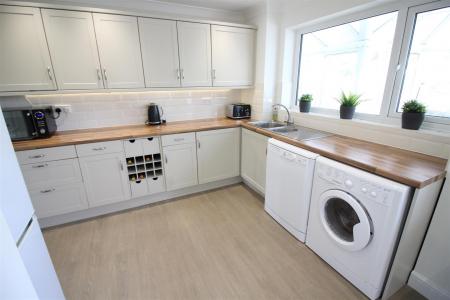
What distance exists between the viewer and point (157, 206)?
2549mm

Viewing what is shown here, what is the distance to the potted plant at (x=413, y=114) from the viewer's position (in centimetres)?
159

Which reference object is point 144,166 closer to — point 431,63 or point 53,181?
point 53,181

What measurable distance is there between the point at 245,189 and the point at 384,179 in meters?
1.80

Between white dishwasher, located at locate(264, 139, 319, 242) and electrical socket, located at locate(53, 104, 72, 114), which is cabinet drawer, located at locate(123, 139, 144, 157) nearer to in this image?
electrical socket, located at locate(53, 104, 72, 114)

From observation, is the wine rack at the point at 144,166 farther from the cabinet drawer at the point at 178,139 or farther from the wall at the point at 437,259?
the wall at the point at 437,259

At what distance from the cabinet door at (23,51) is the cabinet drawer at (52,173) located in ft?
2.40

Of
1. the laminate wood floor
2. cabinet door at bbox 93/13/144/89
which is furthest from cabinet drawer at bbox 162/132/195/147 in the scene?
the laminate wood floor

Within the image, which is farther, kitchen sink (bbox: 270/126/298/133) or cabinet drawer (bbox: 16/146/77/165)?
kitchen sink (bbox: 270/126/298/133)

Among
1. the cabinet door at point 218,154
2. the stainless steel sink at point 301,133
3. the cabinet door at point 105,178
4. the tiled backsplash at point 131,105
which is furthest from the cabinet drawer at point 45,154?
the stainless steel sink at point 301,133

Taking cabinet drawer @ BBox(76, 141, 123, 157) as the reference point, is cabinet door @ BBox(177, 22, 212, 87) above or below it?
above

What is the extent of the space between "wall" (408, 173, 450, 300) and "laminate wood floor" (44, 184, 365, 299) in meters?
0.43

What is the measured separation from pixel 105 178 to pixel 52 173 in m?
0.44

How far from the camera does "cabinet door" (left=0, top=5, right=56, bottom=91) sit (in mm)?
1872

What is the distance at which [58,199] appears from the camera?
6.93 ft
